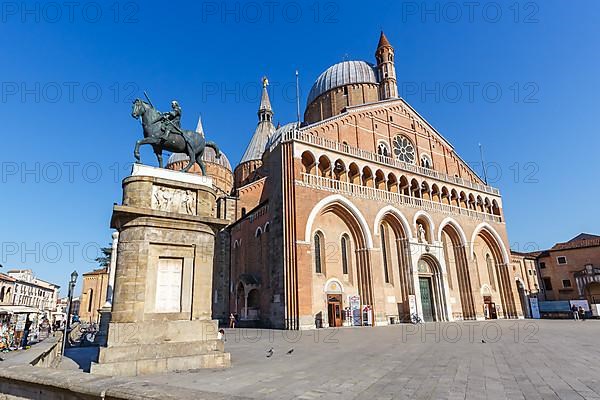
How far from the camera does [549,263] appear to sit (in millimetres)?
42281

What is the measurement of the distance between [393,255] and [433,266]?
3.94m

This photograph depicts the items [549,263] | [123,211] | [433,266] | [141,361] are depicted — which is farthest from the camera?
[549,263]

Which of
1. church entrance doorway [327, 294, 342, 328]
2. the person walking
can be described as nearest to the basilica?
church entrance doorway [327, 294, 342, 328]

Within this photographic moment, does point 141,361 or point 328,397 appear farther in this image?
point 141,361

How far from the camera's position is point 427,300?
26484 mm

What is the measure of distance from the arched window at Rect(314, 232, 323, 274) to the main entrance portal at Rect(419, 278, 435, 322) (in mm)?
9079

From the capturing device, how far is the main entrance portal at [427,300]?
26047 mm

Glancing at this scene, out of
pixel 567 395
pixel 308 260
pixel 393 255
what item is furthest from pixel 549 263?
pixel 567 395

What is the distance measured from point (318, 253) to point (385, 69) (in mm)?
Answer: 23863

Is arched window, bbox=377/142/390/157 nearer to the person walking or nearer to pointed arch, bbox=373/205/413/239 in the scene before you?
pointed arch, bbox=373/205/413/239

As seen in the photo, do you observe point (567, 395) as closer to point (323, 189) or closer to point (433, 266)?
point (323, 189)

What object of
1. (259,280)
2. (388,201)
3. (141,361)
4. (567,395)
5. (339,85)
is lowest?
(567,395)

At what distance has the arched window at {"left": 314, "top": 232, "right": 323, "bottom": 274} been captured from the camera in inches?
888

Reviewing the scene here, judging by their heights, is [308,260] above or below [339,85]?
below
